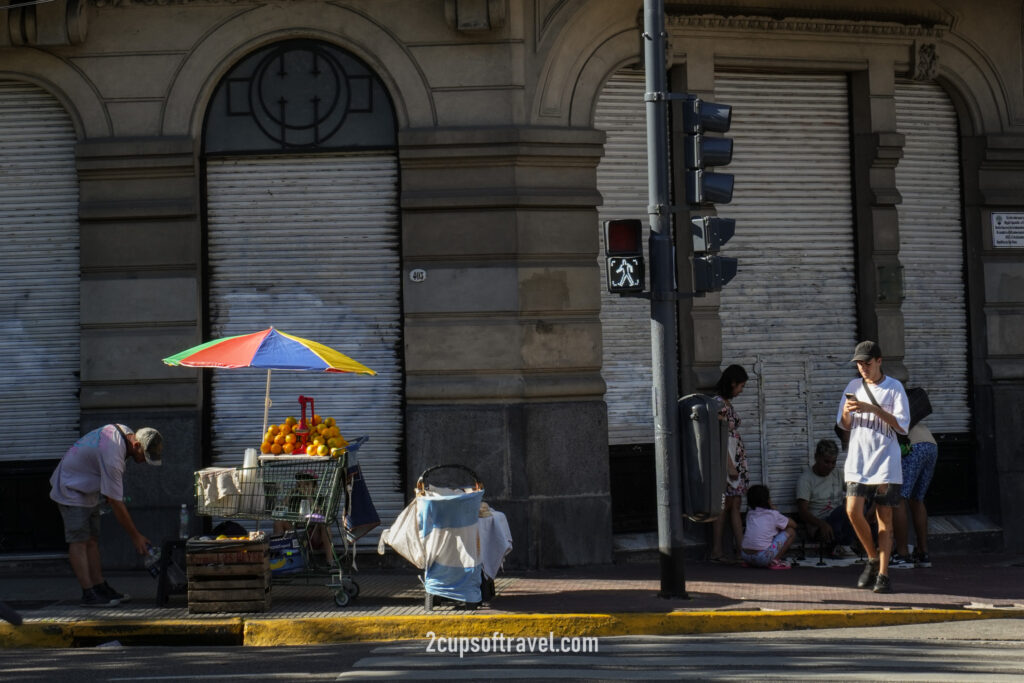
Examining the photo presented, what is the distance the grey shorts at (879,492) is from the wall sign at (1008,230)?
458 centimetres

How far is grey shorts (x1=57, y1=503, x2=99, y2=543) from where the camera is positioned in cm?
1100

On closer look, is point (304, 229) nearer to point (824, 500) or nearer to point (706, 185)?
point (706, 185)

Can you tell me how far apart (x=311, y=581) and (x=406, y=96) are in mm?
4852

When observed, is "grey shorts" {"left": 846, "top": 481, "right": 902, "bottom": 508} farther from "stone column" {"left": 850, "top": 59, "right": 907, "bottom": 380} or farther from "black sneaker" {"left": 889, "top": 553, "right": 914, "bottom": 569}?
"stone column" {"left": 850, "top": 59, "right": 907, "bottom": 380}

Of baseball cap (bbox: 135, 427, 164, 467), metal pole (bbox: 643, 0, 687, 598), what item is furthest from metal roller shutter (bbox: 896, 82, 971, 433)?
baseball cap (bbox: 135, 427, 164, 467)

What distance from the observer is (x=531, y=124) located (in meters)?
12.8

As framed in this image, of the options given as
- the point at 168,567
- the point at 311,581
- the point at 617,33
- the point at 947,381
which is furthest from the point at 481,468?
the point at 947,381

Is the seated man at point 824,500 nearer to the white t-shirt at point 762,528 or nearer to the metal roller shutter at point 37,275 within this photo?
the white t-shirt at point 762,528

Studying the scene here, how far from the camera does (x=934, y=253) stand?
572 inches

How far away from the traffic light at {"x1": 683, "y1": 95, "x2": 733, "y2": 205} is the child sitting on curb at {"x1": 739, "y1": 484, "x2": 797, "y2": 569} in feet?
11.1

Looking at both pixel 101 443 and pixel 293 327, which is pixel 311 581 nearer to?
pixel 101 443

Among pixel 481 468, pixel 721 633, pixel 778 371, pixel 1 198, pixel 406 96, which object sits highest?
pixel 406 96

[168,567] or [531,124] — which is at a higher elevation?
[531,124]

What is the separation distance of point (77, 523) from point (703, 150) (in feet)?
19.7
